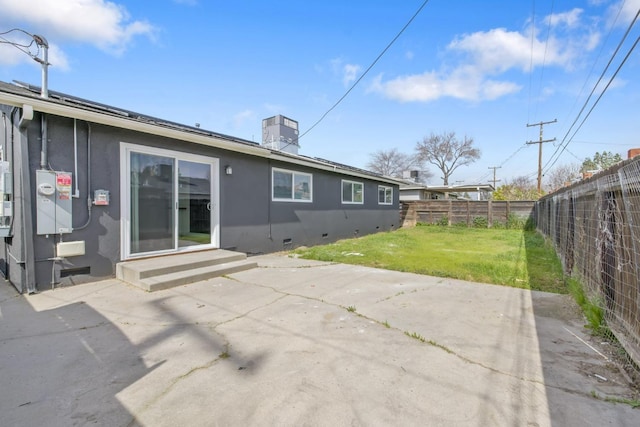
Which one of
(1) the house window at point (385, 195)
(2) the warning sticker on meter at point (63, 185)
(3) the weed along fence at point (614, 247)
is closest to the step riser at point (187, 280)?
(2) the warning sticker on meter at point (63, 185)

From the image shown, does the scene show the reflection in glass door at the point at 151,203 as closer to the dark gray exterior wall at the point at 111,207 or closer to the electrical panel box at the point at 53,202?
the dark gray exterior wall at the point at 111,207

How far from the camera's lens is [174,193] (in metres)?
5.71

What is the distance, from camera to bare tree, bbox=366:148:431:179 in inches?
1581

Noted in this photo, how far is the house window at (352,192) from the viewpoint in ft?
37.0

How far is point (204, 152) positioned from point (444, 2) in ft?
19.3

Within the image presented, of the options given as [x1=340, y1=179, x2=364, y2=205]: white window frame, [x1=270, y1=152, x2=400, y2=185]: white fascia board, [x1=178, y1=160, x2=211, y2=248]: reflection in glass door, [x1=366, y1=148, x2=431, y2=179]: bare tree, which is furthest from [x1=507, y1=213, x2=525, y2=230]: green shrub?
[x1=366, y1=148, x2=431, y2=179]: bare tree

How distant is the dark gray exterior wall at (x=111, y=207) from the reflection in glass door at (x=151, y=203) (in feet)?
0.90

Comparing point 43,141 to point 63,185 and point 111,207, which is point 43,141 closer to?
point 63,185

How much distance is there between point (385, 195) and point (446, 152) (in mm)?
26493

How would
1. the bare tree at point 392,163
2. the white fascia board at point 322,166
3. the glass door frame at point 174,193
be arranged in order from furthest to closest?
1. the bare tree at point 392,163
2. the white fascia board at point 322,166
3. the glass door frame at point 174,193

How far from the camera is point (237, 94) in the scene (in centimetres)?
1047

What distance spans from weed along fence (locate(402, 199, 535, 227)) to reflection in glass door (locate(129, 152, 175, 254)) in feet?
46.3

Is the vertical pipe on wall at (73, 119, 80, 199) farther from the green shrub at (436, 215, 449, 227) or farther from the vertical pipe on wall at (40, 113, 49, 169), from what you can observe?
the green shrub at (436, 215, 449, 227)

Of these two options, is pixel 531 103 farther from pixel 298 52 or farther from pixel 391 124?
pixel 298 52
